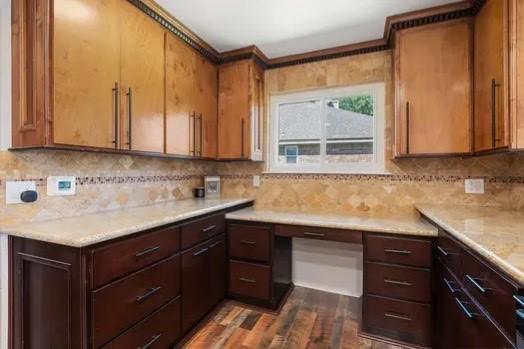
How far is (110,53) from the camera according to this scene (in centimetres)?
161

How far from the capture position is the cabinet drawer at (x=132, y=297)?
4.14 feet

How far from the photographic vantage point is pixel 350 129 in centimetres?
265

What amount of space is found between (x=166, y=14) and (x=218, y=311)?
2.41 metres

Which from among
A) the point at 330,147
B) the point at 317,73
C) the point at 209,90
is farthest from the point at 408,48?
the point at 209,90

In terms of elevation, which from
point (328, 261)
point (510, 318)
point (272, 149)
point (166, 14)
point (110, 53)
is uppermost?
point (166, 14)

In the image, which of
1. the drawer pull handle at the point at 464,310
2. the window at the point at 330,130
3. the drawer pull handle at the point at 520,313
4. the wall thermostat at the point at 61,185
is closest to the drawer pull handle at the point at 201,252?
the wall thermostat at the point at 61,185

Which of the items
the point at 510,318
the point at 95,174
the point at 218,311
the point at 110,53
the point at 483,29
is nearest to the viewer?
the point at 510,318

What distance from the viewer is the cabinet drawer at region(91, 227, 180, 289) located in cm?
125

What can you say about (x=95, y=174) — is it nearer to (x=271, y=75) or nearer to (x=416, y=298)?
(x=271, y=75)

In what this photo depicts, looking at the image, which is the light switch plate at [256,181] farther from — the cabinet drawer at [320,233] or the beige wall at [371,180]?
the cabinet drawer at [320,233]

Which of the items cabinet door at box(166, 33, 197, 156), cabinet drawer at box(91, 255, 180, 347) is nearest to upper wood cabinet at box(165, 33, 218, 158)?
cabinet door at box(166, 33, 197, 156)

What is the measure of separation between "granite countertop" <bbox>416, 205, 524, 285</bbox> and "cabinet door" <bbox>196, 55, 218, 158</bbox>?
1.95 m

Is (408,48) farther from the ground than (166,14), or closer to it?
closer to it

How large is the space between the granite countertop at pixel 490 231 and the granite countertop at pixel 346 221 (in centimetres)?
11
